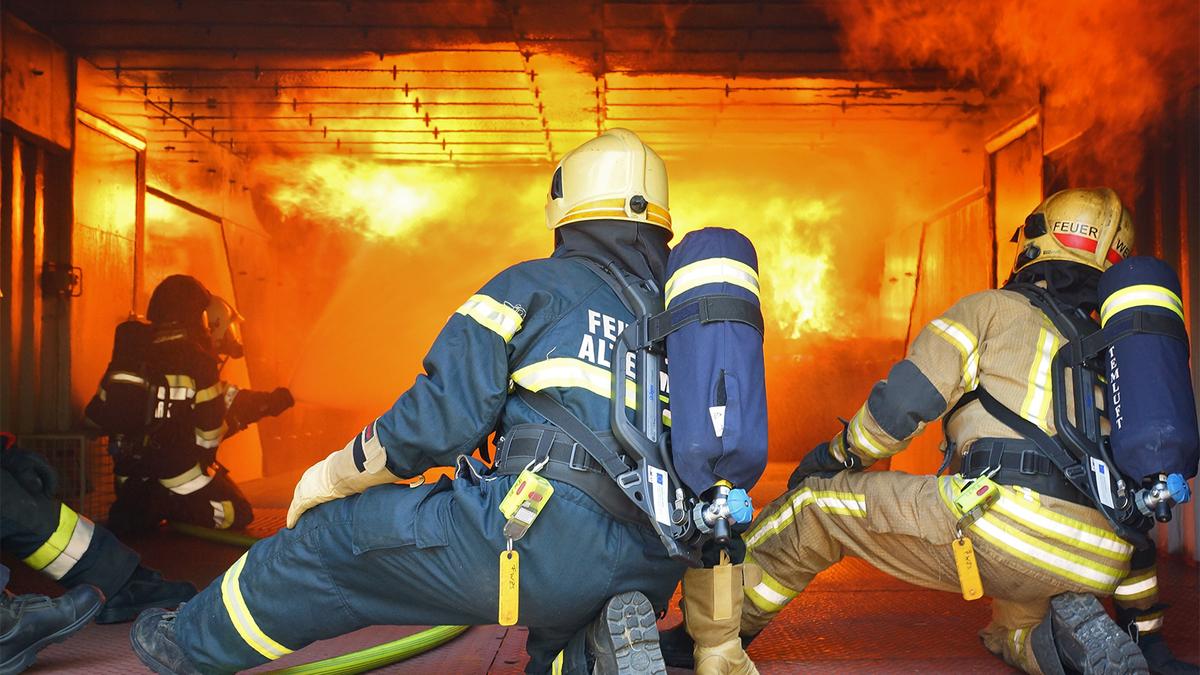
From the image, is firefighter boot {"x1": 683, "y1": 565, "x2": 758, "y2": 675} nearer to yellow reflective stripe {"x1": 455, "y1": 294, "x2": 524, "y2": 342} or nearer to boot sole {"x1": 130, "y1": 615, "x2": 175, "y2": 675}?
yellow reflective stripe {"x1": 455, "y1": 294, "x2": 524, "y2": 342}

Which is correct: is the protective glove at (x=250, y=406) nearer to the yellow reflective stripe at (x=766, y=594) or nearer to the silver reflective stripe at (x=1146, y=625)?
the yellow reflective stripe at (x=766, y=594)

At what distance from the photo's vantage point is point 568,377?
9.05 ft

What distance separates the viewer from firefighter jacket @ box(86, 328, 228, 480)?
21.1ft

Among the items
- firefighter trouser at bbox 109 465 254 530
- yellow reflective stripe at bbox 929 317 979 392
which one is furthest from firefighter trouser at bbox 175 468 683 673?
firefighter trouser at bbox 109 465 254 530

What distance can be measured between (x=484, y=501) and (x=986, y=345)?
181cm

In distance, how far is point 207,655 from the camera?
2.78 metres

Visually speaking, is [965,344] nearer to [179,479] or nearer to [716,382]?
[716,382]

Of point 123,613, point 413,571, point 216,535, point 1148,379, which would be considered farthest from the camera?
point 216,535

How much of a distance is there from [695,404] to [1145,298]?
165cm

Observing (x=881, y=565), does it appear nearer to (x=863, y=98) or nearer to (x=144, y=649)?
(x=144, y=649)

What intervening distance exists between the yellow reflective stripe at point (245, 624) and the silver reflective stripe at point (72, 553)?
1513 millimetres

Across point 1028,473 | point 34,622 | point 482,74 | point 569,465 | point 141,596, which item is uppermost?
point 482,74

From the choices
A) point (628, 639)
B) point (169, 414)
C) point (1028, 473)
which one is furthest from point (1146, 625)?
point (169, 414)

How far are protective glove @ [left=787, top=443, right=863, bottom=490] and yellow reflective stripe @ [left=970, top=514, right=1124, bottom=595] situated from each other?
1.47ft
